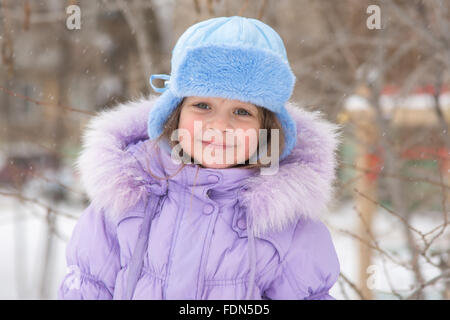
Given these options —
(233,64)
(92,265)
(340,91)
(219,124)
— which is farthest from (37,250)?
(233,64)

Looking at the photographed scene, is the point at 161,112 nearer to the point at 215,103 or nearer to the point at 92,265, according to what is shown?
the point at 215,103

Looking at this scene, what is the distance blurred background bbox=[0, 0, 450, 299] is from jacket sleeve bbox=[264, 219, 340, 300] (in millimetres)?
312

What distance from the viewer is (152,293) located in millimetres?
1590

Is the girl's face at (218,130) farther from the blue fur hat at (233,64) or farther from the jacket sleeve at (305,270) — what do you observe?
the jacket sleeve at (305,270)

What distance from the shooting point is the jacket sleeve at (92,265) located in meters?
1.67

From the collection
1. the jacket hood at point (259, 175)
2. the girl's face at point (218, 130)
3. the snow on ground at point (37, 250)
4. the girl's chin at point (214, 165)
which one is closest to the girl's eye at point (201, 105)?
the girl's face at point (218, 130)

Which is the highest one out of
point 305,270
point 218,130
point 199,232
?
point 218,130

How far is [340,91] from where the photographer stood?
4.13 m

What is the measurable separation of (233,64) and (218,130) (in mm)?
225

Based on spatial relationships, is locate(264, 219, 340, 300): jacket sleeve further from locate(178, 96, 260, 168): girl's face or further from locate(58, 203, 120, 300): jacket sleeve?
locate(58, 203, 120, 300): jacket sleeve

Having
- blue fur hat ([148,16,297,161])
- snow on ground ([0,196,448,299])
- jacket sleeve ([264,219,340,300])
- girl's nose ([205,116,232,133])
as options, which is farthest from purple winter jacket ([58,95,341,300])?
snow on ground ([0,196,448,299])

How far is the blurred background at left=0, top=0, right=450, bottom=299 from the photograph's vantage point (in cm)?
256
